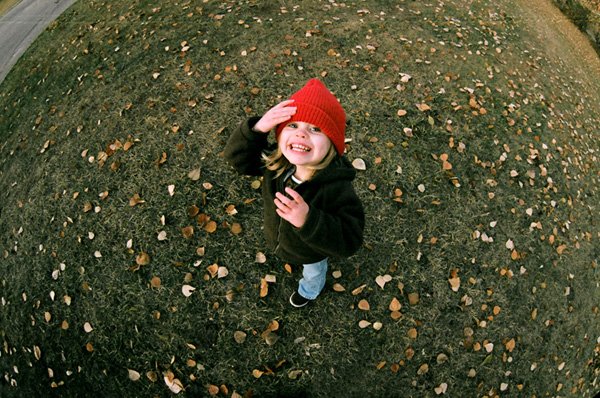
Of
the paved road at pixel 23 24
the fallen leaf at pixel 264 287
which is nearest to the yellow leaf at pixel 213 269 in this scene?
the fallen leaf at pixel 264 287

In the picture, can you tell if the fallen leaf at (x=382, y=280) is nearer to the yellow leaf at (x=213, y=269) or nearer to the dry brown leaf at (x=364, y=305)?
the dry brown leaf at (x=364, y=305)

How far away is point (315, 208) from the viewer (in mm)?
2061

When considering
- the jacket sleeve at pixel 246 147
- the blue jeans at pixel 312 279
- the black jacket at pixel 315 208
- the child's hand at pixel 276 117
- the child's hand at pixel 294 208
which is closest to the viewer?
the child's hand at pixel 294 208

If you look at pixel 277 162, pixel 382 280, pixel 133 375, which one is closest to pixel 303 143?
pixel 277 162

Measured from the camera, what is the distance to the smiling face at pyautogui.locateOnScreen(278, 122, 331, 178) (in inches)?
83.8

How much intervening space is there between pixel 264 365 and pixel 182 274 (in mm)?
1182

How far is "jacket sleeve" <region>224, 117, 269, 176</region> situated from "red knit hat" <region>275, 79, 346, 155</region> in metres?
0.22

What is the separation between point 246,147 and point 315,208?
2.25ft

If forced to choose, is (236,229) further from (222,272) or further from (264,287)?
(264,287)

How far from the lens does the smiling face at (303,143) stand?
213 centimetres

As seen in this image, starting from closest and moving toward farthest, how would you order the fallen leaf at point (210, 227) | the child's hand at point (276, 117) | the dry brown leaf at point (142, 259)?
the child's hand at point (276, 117) → the dry brown leaf at point (142, 259) → the fallen leaf at point (210, 227)

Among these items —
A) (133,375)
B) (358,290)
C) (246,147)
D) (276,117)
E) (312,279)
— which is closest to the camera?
(276,117)

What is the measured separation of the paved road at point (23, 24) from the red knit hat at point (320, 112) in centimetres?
777

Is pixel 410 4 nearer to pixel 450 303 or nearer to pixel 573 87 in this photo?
pixel 573 87
